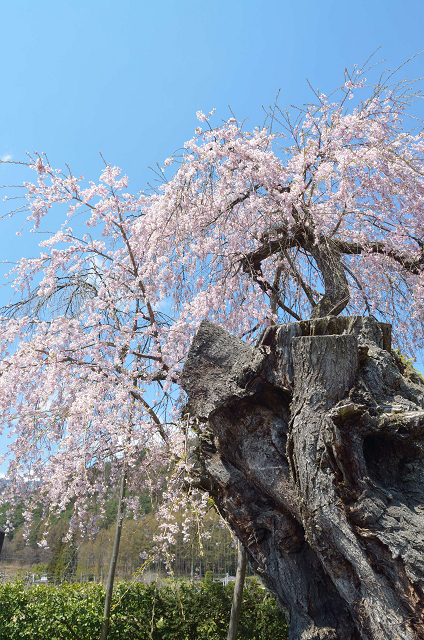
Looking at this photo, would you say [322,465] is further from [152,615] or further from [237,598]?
[152,615]

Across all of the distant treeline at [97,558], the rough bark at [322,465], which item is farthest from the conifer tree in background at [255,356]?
the distant treeline at [97,558]

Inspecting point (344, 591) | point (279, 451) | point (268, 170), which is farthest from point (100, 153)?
point (344, 591)

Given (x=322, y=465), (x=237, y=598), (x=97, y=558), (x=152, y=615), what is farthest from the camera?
(x=97, y=558)

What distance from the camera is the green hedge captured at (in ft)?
16.4

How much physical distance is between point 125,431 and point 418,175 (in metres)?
4.68

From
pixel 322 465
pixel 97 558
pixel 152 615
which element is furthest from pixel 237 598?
pixel 97 558

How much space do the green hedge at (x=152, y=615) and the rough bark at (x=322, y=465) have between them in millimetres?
3007

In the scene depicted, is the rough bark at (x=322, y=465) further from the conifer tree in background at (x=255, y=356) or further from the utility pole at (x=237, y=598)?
the utility pole at (x=237, y=598)

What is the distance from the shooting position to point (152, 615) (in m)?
4.88

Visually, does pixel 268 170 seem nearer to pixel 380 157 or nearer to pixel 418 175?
pixel 380 157

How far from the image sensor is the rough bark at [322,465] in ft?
6.88

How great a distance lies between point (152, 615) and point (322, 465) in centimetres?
404

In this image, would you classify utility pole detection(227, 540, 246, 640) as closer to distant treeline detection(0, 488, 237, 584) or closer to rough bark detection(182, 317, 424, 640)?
rough bark detection(182, 317, 424, 640)

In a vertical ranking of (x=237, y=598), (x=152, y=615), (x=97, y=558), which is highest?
(x=237, y=598)
